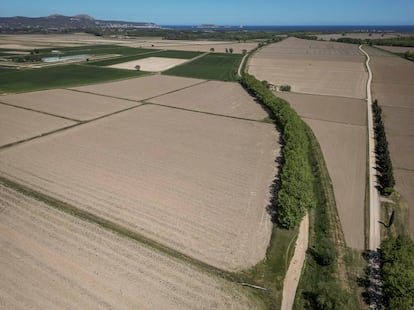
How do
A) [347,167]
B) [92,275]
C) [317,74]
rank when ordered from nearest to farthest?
1. [92,275]
2. [347,167]
3. [317,74]

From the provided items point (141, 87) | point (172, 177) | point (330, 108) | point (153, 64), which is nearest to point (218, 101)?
point (330, 108)

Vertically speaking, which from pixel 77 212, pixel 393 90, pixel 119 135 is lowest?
pixel 77 212

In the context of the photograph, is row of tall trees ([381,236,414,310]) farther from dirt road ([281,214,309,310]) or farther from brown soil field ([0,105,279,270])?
brown soil field ([0,105,279,270])

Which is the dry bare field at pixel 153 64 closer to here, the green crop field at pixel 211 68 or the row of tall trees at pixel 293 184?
the green crop field at pixel 211 68

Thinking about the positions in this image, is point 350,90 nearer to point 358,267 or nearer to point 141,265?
point 358,267

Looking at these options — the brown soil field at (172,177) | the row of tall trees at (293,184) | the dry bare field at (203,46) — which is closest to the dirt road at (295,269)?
the row of tall trees at (293,184)

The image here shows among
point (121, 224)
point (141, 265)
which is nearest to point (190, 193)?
point (121, 224)

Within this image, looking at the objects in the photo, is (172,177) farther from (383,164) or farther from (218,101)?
(218,101)
